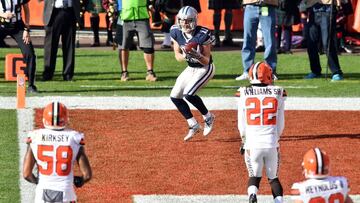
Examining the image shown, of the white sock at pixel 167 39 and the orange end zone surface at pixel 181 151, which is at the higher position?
the orange end zone surface at pixel 181 151

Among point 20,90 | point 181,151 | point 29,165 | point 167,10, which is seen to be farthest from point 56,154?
point 167,10

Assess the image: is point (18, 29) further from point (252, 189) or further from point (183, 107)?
point (252, 189)

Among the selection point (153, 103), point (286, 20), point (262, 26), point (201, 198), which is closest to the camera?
point (201, 198)

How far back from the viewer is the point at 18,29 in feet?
61.6

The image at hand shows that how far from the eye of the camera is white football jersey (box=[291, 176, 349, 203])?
346 inches

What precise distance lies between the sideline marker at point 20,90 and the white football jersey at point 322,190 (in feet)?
29.7

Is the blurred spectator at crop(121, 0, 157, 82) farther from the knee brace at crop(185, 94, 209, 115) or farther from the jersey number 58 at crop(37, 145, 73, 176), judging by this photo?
the jersey number 58 at crop(37, 145, 73, 176)

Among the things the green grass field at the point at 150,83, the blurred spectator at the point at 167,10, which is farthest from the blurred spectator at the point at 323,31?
the blurred spectator at the point at 167,10

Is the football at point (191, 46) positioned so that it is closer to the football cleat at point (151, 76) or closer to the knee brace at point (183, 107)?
the knee brace at point (183, 107)

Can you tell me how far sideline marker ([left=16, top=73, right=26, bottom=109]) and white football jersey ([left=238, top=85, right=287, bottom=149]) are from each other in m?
6.06

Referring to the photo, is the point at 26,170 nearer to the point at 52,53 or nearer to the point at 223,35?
the point at 52,53

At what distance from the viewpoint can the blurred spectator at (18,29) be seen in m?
18.6

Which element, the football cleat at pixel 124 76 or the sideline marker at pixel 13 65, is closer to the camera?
the sideline marker at pixel 13 65

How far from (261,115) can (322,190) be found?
3.09m
